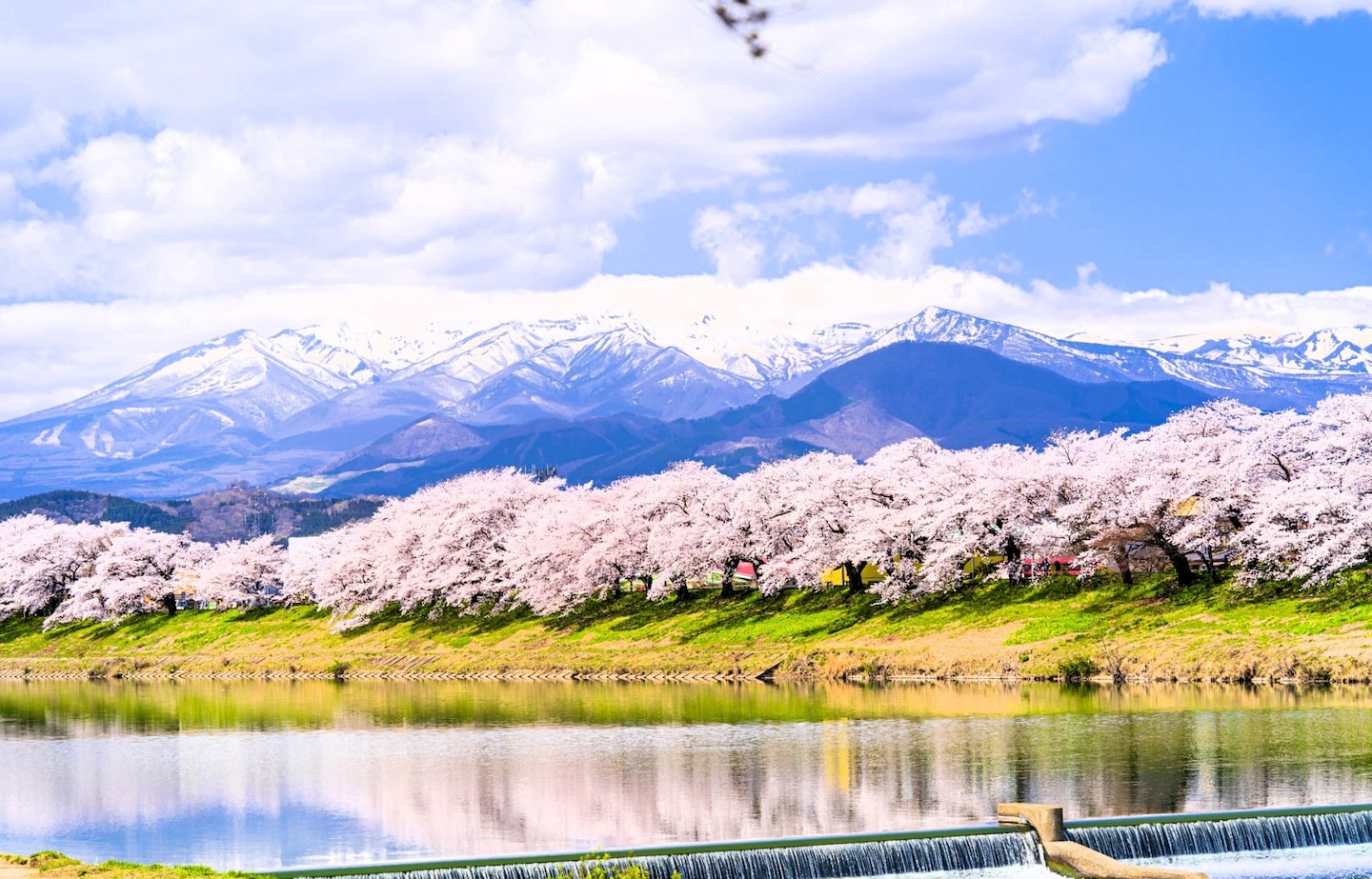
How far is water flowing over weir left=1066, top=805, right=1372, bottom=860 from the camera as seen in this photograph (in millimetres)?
34656

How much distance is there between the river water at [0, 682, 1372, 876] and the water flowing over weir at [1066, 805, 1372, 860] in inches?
41.6

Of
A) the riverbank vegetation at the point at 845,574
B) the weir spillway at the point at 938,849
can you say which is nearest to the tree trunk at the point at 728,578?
the riverbank vegetation at the point at 845,574

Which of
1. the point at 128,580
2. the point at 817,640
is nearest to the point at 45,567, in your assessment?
the point at 128,580

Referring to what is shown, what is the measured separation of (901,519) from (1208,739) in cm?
4173

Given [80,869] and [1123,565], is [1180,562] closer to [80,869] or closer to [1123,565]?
[1123,565]

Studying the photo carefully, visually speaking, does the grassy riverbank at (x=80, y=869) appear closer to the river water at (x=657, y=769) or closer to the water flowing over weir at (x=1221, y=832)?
the river water at (x=657, y=769)

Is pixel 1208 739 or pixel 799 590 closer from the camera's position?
pixel 1208 739

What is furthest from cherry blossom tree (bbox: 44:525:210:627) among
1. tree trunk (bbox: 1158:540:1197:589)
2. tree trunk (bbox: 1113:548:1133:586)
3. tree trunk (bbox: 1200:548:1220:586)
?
tree trunk (bbox: 1200:548:1220:586)

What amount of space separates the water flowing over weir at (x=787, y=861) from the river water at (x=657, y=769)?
2.34m

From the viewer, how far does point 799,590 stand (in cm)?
9688

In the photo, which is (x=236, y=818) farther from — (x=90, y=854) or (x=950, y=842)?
(x=950, y=842)

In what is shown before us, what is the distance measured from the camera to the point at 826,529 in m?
93.9

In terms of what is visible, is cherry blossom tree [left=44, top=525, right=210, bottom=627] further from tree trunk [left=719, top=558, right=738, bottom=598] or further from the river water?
the river water

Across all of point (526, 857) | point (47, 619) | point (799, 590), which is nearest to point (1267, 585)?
point (799, 590)
